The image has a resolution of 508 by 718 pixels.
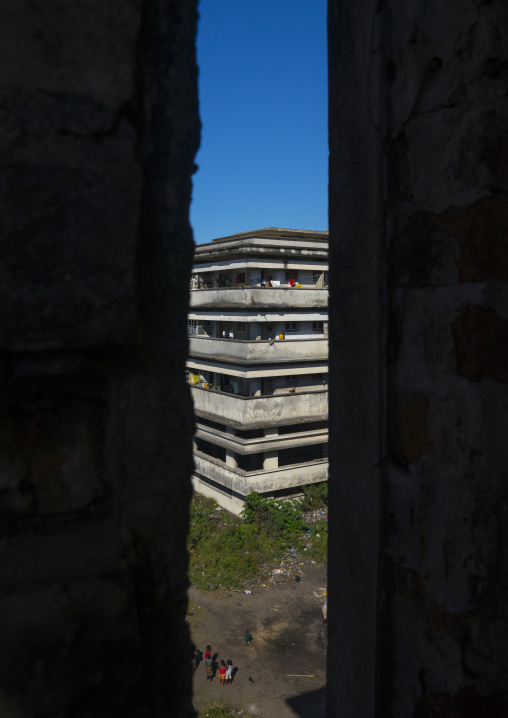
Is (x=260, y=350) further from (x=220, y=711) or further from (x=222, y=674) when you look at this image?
(x=220, y=711)

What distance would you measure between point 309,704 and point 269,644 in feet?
6.30

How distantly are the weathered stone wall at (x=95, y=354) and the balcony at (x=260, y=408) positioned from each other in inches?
541

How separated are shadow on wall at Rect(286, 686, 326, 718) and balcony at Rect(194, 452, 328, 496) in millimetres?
6656

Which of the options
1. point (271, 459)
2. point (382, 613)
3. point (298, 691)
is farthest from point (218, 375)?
point (382, 613)

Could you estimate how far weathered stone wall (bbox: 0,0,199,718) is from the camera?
0.84m

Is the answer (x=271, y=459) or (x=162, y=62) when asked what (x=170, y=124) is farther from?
(x=271, y=459)

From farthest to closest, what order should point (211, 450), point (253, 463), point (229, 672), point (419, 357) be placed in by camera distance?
point (211, 450)
point (253, 463)
point (229, 672)
point (419, 357)

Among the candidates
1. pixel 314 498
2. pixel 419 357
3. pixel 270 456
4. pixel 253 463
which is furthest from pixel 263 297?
pixel 419 357

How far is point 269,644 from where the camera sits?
9.91 meters

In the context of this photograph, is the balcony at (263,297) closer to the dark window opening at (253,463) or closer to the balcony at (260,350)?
the balcony at (260,350)

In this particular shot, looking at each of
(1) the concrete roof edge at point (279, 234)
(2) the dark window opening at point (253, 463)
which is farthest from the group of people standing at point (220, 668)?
(1) the concrete roof edge at point (279, 234)

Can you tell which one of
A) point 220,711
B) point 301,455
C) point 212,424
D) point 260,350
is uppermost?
point 260,350

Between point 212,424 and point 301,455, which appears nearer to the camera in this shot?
point 212,424

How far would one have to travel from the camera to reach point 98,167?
87 centimetres
